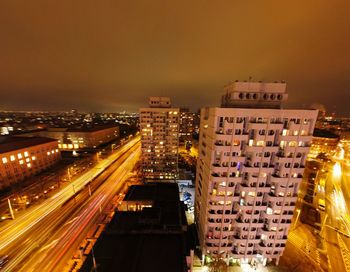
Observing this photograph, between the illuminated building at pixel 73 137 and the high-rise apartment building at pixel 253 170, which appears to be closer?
the high-rise apartment building at pixel 253 170

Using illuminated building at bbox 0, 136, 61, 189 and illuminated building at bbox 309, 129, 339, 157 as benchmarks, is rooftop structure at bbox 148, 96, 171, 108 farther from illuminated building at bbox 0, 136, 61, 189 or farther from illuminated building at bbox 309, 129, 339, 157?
illuminated building at bbox 309, 129, 339, 157

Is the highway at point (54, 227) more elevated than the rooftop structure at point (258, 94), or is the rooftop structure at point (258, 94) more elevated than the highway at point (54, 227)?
the rooftop structure at point (258, 94)

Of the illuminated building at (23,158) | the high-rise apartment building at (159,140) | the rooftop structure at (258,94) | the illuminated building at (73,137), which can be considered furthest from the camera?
the illuminated building at (73,137)

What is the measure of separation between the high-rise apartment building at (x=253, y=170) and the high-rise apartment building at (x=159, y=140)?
44.3 m

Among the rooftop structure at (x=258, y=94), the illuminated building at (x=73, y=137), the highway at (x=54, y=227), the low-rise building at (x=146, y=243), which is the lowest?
the highway at (x=54, y=227)

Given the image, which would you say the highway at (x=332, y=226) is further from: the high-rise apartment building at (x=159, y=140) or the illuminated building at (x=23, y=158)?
the illuminated building at (x=23, y=158)

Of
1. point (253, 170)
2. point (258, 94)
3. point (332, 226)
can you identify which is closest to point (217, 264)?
point (253, 170)

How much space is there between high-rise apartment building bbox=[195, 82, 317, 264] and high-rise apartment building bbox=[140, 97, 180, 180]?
1746 inches

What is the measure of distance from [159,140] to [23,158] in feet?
227

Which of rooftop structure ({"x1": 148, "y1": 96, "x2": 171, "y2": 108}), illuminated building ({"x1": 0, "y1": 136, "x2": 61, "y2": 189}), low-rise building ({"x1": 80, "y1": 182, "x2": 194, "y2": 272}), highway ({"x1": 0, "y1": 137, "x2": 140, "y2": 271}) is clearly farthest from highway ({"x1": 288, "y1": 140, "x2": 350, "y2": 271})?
illuminated building ({"x1": 0, "y1": 136, "x2": 61, "y2": 189})

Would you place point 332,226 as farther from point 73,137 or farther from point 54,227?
point 73,137

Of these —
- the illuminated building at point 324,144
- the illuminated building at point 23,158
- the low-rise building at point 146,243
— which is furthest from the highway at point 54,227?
the illuminated building at point 324,144

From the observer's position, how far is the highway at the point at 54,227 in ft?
124

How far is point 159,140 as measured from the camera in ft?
274
